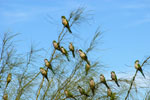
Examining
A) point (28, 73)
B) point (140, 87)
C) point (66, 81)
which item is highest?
point (28, 73)

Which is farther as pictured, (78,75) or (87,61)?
(78,75)

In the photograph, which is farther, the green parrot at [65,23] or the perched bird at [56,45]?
the green parrot at [65,23]

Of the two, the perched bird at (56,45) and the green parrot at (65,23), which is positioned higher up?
the green parrot at (65,23)

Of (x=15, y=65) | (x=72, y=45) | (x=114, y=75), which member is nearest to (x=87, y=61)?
(x=72, y=45)

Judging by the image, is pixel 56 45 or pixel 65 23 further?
pixel 65 23

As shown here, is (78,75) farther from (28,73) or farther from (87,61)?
(28,73)

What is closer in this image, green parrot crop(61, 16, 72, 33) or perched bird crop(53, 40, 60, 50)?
perched bird crop(53, 40, 60, 50)

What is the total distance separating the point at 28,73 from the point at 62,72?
80 cm

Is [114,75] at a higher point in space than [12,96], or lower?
lower

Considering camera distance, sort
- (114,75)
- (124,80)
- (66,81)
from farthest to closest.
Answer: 1. (66,81)
2. (124,80)
3. (114,75)

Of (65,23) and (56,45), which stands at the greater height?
(65,23)

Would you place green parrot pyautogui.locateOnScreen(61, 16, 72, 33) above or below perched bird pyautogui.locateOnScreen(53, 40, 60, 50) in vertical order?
above

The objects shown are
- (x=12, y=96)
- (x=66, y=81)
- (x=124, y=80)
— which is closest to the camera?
(x=124, y=80)

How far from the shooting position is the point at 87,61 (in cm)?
561
